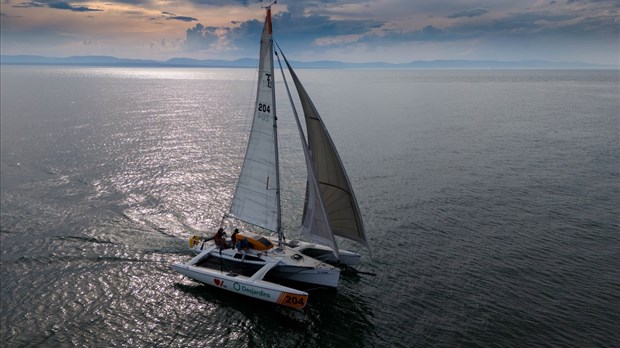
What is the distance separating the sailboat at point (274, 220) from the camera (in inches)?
1089

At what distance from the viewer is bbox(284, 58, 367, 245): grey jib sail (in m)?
28.3

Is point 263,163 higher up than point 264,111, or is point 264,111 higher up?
point 264,111

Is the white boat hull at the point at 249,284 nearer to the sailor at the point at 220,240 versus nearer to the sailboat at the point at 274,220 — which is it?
the sailboat at the point at 274,220

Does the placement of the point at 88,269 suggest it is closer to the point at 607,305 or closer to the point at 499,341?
the point at 499,341

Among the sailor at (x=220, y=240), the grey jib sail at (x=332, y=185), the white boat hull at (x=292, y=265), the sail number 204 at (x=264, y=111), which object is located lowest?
the white boat hull at (x=292, y=265)

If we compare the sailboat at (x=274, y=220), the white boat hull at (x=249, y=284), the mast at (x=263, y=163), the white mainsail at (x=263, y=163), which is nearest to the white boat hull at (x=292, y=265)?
the sailboat at (x=274, y=220)

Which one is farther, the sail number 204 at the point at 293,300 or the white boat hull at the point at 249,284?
the white boat hull at the point at 249,284

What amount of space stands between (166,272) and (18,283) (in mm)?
9943

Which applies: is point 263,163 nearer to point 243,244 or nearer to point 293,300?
point 243,244

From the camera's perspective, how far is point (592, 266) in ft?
106

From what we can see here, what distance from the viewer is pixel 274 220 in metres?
31.2

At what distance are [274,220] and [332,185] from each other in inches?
204

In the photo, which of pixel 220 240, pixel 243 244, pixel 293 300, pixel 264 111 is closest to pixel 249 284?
pixel 293 300

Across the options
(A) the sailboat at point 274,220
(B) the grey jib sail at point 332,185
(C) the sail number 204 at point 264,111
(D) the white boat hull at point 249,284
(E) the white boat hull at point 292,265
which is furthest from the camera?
(E) the white boat hull at point 292,265
